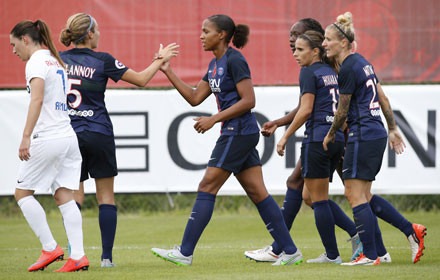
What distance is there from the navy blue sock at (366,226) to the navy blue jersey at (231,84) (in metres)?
1.04

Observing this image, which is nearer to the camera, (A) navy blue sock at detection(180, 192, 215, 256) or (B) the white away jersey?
(B) the white away jersey

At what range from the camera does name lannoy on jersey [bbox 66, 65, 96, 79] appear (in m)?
7.89

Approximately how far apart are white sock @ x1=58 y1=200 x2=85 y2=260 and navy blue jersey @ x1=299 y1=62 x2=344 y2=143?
6.60ft

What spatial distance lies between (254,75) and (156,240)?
10.2 feet

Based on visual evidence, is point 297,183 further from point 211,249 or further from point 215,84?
point 211,249

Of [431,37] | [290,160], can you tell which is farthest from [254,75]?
[431,37]

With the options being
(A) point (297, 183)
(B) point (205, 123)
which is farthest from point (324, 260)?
(B) point (205, 123)

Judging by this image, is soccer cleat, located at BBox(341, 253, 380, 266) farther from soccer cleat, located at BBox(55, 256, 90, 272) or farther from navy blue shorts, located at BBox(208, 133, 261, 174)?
soccer cleat, located at BBox(55, 256, 90, 272)

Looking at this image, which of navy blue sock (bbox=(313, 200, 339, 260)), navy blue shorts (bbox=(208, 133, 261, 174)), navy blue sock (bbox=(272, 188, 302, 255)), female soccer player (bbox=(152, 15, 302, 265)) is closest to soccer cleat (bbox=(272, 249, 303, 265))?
female soccer player (bbox=(152, 15, 302, 265))

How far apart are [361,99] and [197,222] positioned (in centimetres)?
160

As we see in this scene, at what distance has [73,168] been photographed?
7.68m

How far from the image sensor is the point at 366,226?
789 centimetres

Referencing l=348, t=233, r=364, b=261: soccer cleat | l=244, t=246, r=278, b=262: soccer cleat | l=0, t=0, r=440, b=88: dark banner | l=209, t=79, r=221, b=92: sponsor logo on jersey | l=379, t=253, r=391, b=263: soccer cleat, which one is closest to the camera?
l=209, t=79, r=221, b=92: sponsor logo on jersey

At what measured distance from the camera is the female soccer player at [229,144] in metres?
7.93
